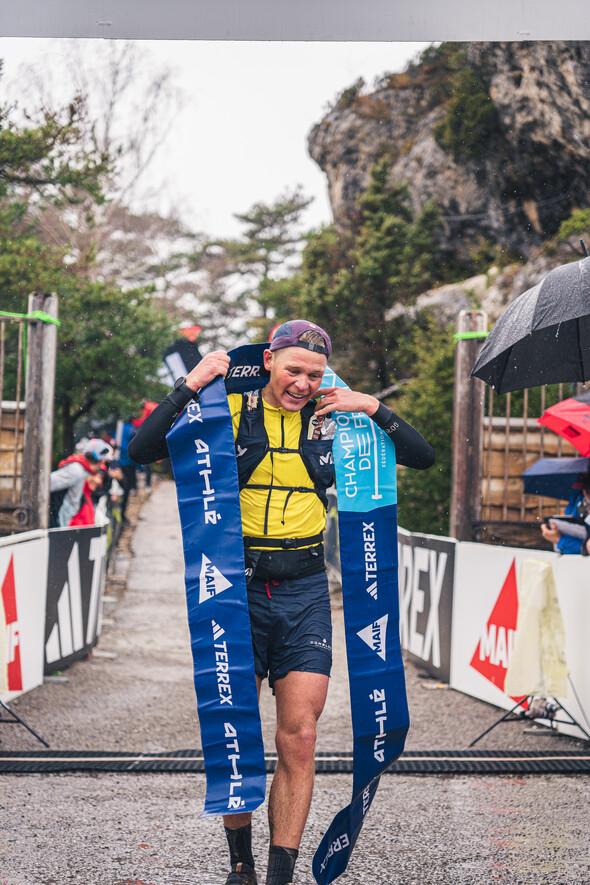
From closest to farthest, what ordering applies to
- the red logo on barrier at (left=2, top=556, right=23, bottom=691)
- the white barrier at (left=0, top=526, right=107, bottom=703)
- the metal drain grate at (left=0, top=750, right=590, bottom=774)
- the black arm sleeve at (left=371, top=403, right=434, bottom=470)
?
the black arm sleeve at (left=371, top=403, right=434, bottom=470) < the metal drain grate at (left=0, top=750, right=590, bottom=774) < the red logo on barrier at (left=2, top=556, right=23, bottom=691) < the white barrier at (left=0, top=526, right=107, bottom=703)

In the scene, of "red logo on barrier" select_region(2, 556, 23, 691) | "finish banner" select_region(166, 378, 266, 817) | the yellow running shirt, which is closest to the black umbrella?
the yellow running shirt

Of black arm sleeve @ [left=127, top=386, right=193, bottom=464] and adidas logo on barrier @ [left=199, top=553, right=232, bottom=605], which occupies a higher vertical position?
black arm sleeve @ [left=127, top=386, right=193, bottom=464]

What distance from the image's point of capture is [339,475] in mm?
3314

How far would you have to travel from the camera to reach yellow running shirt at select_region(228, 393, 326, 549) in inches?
125

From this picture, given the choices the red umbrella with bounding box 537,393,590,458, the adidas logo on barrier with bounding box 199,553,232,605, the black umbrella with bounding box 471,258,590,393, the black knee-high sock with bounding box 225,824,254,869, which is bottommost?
the black knee-high sock with bounding box 225,824,254,869

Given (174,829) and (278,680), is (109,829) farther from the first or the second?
(278,680)

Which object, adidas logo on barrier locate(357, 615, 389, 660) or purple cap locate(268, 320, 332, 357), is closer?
purple cap locate(268, 320, 332, 357)

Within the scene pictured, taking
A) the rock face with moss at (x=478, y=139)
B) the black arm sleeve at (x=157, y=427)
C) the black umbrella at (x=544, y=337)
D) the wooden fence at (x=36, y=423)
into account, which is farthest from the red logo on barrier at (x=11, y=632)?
the rock face with moss at (x=478, y=139)

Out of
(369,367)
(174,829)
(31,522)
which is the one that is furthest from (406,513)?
(369,367)

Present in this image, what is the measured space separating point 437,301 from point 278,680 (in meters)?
21.3

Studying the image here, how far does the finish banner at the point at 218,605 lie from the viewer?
3.00 meters

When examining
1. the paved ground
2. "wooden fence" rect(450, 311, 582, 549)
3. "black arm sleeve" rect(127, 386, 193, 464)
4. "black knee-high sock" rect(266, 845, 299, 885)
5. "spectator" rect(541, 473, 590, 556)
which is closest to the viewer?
"black knee-high sock" rect(266, 845, 299, 885)

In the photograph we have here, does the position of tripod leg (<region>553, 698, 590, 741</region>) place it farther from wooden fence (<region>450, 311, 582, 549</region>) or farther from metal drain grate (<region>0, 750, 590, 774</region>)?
wooden fence (<region>450, 311, 582, 549</region>)

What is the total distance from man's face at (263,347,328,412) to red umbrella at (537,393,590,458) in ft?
9.52
